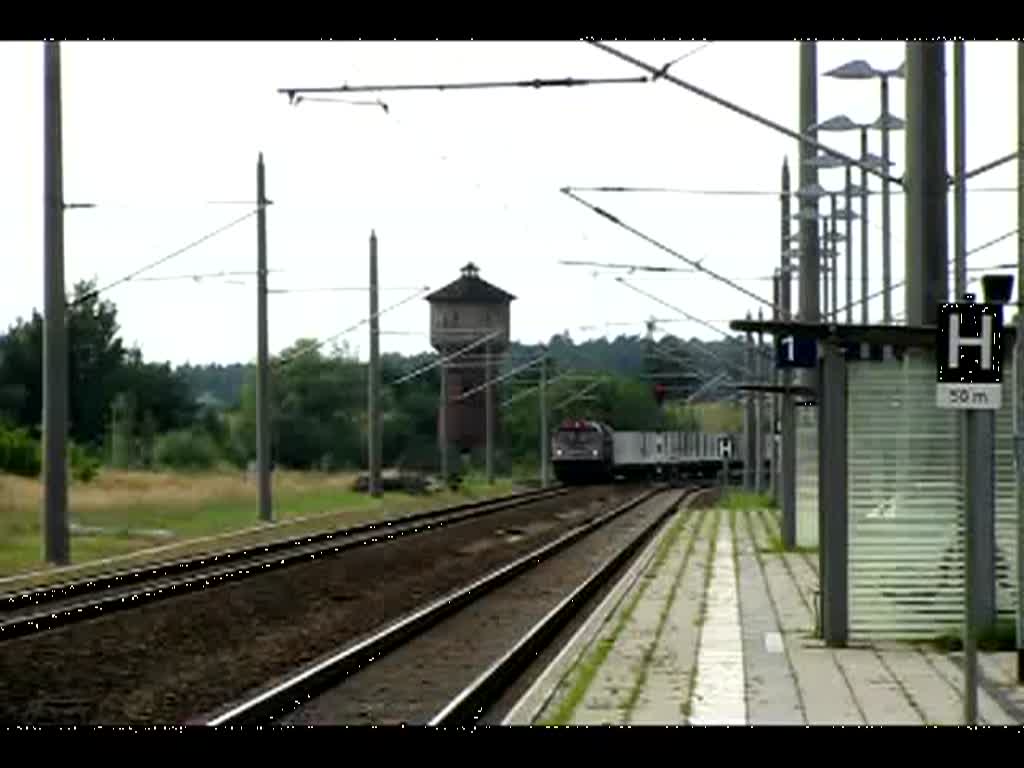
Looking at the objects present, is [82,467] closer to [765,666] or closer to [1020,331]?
[765,666]

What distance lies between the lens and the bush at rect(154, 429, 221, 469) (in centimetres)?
9931

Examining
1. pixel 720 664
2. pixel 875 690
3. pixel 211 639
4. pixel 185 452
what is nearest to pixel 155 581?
pixel 211 639

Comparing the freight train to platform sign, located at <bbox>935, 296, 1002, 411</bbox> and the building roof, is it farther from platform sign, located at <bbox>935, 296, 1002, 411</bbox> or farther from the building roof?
platform sign, located at <bbox>935, 296, 1002, 411</bbox>

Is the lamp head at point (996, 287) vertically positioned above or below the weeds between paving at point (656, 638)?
above

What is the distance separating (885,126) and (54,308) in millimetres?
13754

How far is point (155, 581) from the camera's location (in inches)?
1188

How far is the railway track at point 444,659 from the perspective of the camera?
1583cm

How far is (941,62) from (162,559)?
19.3 meters

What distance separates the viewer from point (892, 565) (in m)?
19.5

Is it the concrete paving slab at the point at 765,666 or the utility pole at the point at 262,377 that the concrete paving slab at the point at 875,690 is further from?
the utility pole at the point at 262,377

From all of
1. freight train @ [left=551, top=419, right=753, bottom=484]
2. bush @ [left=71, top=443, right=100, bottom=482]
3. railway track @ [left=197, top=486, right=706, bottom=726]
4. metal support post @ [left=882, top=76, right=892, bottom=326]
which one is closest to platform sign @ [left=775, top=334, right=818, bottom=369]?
metal support post @ [left=882, top=76, right=892, bottom=326]

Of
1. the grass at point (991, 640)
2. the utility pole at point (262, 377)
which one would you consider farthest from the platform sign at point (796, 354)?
the utility pole at point (262, 377)

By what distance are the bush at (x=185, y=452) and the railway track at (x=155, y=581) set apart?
51.8 meters
